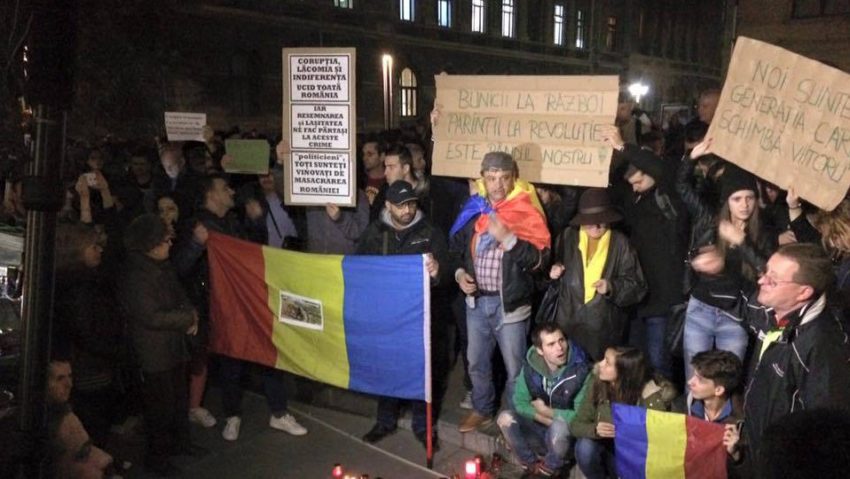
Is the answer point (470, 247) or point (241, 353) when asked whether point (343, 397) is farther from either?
point (470, 247)

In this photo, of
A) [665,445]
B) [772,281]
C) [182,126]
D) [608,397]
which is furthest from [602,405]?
[182,126]

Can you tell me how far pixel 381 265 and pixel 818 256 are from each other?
282 centimetres

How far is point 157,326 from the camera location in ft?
16.0

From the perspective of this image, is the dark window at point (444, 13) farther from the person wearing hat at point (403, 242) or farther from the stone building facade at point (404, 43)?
the person wearing hat at point (403, 242)

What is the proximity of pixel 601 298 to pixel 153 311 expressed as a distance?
290 centimetres

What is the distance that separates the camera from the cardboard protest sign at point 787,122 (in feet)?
12.7

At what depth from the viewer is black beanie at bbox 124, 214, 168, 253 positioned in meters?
4.85

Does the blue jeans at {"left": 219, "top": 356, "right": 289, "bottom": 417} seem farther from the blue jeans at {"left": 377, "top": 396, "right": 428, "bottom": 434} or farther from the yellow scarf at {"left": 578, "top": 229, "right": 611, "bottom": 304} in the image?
the yellow scarf at {"left": 578, "top": 229, "right": 611, "bottom": 304}

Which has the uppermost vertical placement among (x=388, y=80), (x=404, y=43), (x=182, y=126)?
(x=404, y=43)

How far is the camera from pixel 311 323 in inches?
218

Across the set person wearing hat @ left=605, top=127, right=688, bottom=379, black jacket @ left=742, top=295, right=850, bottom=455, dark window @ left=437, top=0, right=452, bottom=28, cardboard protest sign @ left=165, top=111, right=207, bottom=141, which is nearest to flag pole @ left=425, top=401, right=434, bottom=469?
person wearing hat @ left=605, top=127, right=688, bottom=379

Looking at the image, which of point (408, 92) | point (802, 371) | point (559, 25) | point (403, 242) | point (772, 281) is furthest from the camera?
point (559, 25)

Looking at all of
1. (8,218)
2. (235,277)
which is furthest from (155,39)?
(235,277)

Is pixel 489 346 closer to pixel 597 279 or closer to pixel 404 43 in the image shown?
pixel 597 279
